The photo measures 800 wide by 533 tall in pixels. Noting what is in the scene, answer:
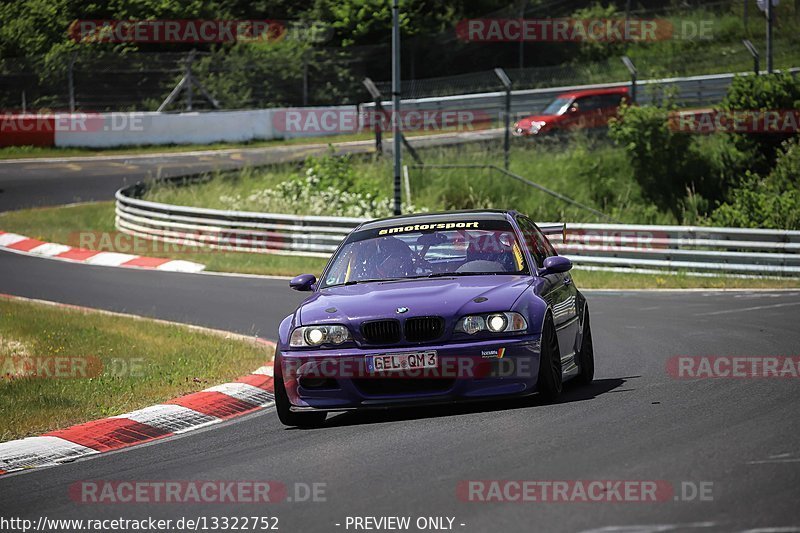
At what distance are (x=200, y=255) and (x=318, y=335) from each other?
60.9 feet

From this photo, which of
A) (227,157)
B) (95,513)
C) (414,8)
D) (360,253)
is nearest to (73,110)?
(227,157)

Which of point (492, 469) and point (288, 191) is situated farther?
point (288, 191)

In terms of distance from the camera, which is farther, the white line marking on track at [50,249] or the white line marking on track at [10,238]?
the white line marking on track at [10,238]

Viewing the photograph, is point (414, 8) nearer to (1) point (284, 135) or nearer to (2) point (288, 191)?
(1) point (284, 135)

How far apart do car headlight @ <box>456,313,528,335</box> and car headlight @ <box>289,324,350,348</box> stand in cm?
80

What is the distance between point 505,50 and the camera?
51406 mm

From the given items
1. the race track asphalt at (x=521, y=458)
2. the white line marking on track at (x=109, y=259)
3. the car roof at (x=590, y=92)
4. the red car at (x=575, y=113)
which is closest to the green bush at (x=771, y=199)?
the red car at (x=575, y=113)

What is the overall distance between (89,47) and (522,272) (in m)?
41.8

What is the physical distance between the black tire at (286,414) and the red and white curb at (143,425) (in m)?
0.85

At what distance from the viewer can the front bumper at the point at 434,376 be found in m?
8.82

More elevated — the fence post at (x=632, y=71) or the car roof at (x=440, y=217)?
the fence post at (x=632, y=71)

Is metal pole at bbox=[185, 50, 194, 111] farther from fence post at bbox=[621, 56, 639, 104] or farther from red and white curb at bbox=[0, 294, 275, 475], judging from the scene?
red and white curb at bbox=[0, 294, 275, 475]

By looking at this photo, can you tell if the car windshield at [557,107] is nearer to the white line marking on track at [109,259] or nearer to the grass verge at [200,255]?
the grass verge at [200,255]

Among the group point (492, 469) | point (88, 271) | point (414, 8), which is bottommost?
point (88, 271)
